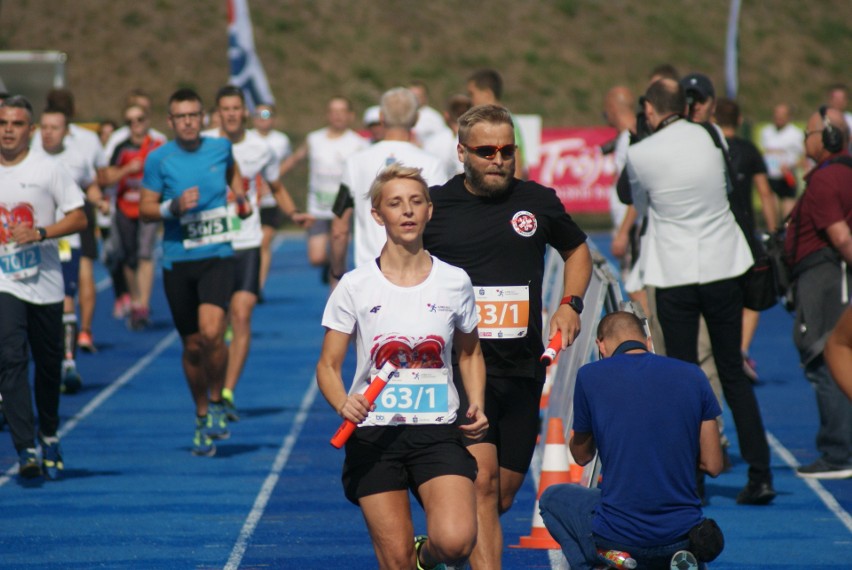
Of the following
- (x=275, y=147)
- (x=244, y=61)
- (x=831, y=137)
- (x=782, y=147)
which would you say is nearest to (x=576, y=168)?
(x=782, y=147)

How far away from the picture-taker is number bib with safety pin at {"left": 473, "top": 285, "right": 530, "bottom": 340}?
235 inches

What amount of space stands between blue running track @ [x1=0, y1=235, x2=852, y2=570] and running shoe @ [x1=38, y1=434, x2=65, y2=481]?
0.10 meters

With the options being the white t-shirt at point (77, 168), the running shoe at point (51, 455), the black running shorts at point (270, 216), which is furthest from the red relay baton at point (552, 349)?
the black running shorts at point (270, 216)

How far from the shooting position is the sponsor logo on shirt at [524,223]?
5.99m

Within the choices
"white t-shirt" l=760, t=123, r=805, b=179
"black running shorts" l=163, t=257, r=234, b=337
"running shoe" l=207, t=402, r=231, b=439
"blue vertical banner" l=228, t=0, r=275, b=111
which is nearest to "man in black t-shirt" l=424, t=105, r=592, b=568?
"black running shorts" l=163, t=257, r=234, b=337

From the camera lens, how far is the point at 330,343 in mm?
5438

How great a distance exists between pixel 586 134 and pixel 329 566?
23.2 meters

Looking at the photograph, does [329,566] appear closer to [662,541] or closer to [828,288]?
[662,541]

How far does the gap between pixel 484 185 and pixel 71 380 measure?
7.36 m

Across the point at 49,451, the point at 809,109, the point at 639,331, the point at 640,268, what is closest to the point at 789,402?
the point at 640,268

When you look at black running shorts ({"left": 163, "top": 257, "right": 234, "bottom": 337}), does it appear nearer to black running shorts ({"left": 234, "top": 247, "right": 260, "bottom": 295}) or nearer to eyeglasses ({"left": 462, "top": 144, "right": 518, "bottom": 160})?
black running shorts ({"left": 234, "top": 247, "right": 260, "bottom": 295})

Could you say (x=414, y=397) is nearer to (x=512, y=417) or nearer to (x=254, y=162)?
(x=512, y=417)

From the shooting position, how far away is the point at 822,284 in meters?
9.18

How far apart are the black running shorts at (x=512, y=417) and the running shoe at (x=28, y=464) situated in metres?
3.85
